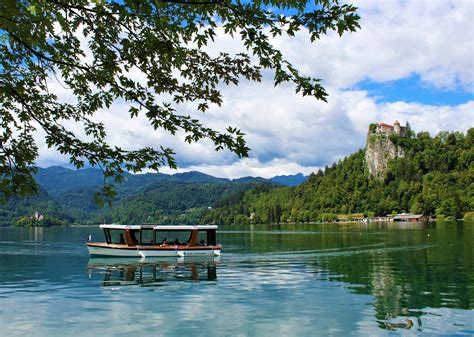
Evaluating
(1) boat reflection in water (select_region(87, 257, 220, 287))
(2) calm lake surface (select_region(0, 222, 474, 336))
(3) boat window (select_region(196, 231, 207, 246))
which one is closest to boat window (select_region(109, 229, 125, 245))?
(1) boat reflection in water (select_region(87, 257, 220, 287))

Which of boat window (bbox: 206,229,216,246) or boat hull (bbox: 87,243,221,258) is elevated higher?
boat window (bbox: 206,229,216,246)

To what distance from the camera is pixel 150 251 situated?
170 feet

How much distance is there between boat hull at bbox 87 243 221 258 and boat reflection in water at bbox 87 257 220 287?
46.1 inches

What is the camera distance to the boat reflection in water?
3491 cm

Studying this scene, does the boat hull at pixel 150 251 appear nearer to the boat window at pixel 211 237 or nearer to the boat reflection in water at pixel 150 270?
the boat reflection in water at pixel 150 270

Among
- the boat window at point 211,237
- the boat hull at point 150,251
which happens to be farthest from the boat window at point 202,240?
the boat hull at point 150,251

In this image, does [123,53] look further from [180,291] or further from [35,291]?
[35,291]

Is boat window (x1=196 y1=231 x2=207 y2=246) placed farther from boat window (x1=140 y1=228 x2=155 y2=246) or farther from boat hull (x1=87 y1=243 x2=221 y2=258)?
boat window (x1=140 y1=228 x2=155 y2=246)

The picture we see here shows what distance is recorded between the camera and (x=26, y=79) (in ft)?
32.8

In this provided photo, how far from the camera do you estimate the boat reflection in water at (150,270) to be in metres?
34.9

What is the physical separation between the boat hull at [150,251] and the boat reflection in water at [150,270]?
1172mm

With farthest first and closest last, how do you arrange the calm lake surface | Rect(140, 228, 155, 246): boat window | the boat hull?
1. Rect(140, 228, 155, 246): boat window
2. the boat hull
3. the calm lake surface

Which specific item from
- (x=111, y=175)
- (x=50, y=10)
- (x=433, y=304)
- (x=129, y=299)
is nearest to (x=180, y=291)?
(x=129, y=299)

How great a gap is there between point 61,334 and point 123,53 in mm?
14983
